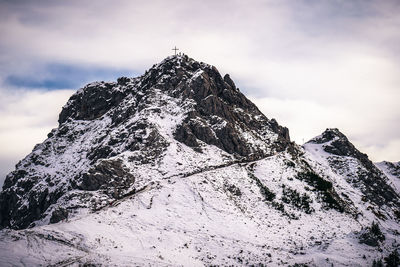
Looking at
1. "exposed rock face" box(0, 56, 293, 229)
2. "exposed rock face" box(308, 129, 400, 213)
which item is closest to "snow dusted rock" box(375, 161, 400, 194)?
"exposed rock face" box(308, 129, 400, 213)

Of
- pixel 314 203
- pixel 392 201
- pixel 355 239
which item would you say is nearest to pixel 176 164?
pixel 314 203

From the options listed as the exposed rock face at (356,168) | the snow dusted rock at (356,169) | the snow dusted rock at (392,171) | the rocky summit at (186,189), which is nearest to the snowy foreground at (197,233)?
the rocky summit at (186,189)

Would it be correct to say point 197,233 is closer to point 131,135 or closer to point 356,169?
point 131,135

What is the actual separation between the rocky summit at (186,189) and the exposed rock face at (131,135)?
12.1 inches

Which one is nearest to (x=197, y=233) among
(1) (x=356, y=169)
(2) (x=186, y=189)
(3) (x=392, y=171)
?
(2) (x=186, y=189)

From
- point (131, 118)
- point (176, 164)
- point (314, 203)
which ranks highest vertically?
point (131, 118)

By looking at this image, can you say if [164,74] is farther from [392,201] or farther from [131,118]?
Result: [392,201]

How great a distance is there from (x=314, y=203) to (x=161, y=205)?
26.3 metres

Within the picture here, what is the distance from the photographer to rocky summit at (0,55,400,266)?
38656 mm

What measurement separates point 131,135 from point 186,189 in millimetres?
20755

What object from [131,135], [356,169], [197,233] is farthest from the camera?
[356,169]

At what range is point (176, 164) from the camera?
63156 mm

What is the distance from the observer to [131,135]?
2719 inches

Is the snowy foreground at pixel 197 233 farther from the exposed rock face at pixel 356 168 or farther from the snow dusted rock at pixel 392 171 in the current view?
the snow dusted rock at pixel 392 171
